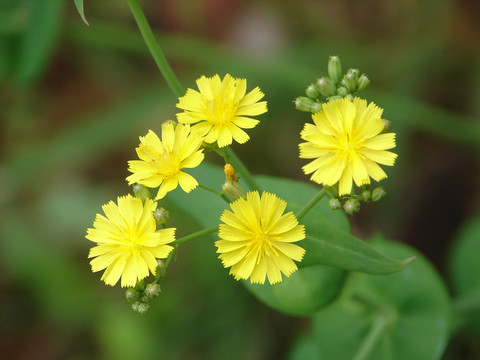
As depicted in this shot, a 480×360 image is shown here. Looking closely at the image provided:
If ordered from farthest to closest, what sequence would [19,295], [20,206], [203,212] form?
[20,206]
[19,295]
[203,212]

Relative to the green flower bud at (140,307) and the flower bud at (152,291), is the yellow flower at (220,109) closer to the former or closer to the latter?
the flower bud at (152,291)

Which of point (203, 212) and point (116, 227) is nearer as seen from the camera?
point (116, 227)

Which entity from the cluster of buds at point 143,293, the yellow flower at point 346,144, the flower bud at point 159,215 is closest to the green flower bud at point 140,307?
the cluster of buds at point 143,293

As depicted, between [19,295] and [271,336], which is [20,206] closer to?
[19,295]

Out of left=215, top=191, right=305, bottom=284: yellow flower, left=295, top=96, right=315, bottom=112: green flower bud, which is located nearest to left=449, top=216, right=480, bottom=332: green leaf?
left=215, top=191, right=305, bottom=284: yellow flower

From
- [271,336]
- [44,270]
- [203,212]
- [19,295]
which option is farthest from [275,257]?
[19,295]

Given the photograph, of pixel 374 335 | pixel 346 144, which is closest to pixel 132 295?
pixel 346 144

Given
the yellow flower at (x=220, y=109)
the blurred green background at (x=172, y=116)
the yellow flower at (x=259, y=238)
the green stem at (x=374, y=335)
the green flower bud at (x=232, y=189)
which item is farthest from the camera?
the blurred green background at (x=172, y=116)
